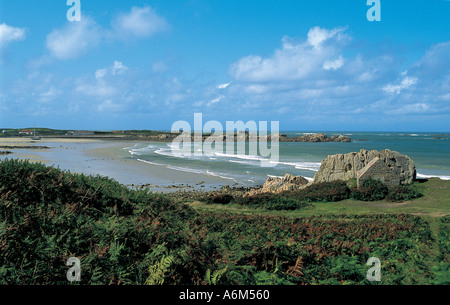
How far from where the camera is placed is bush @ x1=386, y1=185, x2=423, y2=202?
783 inches

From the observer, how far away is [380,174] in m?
22.0

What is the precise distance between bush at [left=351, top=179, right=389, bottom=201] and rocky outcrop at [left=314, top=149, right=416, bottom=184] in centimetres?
224

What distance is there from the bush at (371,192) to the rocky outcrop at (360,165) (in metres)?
2.24

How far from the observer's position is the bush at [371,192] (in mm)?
20422

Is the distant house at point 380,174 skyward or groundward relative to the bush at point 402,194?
skyward

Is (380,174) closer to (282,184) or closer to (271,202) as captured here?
(271,202)

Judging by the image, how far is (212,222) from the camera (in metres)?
10.5

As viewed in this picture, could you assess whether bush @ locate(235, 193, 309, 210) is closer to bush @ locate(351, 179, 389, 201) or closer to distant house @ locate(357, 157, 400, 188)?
bush @ locate(351, 179, 389, 201)

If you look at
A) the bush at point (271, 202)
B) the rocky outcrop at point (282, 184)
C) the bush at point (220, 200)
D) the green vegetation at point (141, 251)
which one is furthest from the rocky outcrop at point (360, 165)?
the green vegetation at point (141, 251)

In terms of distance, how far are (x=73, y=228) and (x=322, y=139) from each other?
146m

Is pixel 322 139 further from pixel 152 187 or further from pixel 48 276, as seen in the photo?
pixel 48 276

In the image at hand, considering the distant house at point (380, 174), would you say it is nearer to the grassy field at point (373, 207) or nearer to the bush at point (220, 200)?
the grassy field at point (373, 207)
